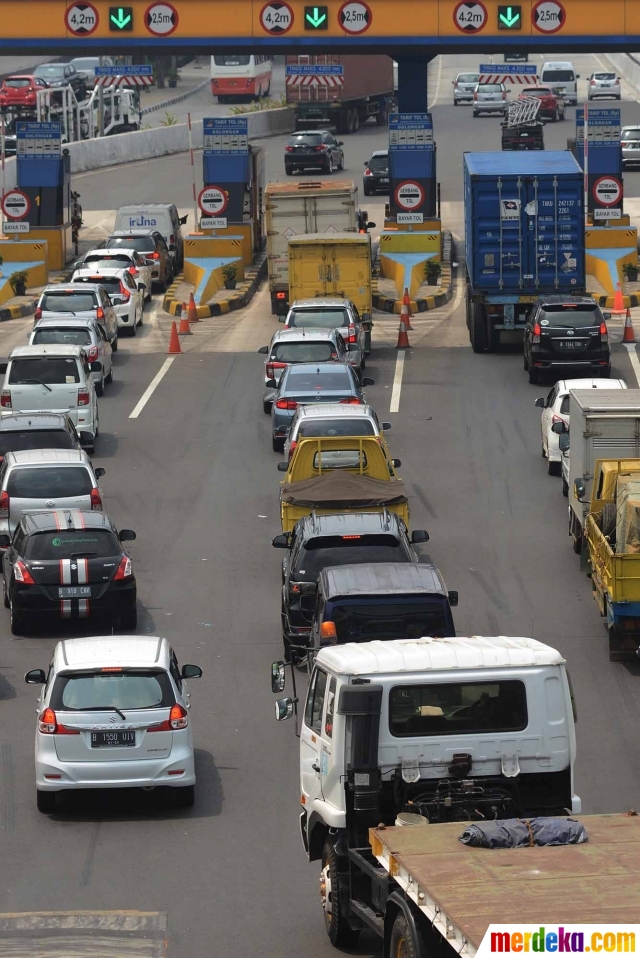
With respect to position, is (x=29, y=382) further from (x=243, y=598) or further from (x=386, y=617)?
(x=386, y=617)

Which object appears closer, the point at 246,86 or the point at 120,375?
the point at 120,375

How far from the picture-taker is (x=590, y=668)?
17750mm

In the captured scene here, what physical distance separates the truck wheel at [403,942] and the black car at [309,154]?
165 ft

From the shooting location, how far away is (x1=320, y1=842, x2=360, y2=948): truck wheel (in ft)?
35.1

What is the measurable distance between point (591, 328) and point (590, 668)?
13526 millimetres

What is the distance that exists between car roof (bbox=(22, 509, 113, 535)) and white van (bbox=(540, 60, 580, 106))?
5801cm

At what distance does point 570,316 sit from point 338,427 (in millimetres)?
8917

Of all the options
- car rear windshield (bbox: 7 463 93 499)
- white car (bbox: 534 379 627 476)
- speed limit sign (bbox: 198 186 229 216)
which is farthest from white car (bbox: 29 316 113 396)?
speed limit sign (bbox: 198 186 229 216)

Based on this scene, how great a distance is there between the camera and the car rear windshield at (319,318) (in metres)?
31.9

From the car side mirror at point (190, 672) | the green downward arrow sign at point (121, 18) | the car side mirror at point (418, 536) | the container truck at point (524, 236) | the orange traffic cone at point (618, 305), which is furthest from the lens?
the green downward arrow sign at point (121, 18)

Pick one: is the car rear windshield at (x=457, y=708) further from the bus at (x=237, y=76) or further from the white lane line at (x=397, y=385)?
the bus at (x=237, y=76)

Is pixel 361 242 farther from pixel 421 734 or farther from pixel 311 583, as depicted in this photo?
pixel 421 734

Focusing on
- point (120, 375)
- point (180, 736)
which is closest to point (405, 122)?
point (120, 375)

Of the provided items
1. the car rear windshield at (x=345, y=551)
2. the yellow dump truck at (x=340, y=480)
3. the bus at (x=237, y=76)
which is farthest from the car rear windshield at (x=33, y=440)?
the bus at (x=237, y=76)
